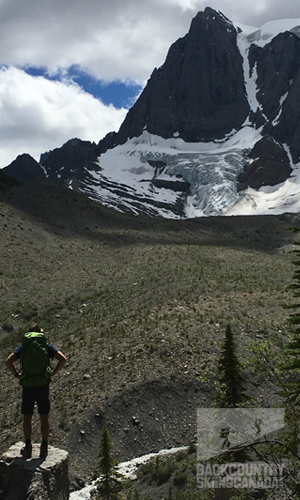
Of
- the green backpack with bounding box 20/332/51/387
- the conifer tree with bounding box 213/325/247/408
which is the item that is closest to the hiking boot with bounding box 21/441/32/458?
the green backpack with bounding box 20/332/51/387

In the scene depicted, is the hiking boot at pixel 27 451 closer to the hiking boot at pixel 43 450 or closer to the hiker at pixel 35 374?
the hiker at pixel 35 374

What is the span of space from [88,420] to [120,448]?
5.93 feet

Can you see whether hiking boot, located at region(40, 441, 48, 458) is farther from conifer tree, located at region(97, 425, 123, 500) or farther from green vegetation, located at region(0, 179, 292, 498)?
green vegetation, located at region(0, 179, 292, 498)

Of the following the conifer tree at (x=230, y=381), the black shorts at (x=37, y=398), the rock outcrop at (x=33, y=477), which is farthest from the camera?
the conifer tree at (x=230, y=381)

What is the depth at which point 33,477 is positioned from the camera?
31.2 feet

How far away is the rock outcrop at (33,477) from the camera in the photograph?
9422 mm

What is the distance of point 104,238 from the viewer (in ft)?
190

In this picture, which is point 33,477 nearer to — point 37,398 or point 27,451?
point 27,451

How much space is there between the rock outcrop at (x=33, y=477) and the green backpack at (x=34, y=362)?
5.64ft

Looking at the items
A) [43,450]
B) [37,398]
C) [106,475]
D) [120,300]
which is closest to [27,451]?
[43,450]

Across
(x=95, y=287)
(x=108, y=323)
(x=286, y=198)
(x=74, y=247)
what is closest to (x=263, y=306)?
(x=108, y=323)

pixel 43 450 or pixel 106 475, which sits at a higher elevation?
pixel 43 450

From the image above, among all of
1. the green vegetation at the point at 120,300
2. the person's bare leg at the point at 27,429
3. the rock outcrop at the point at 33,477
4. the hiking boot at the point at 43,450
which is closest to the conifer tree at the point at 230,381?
the green vegetation at the point at 120,300

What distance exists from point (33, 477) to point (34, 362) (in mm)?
2353
